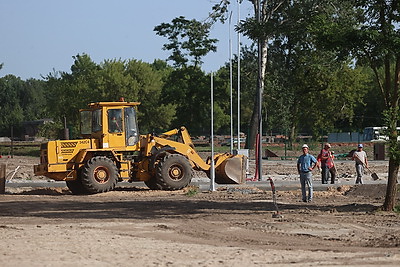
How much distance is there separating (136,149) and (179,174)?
1692 mm

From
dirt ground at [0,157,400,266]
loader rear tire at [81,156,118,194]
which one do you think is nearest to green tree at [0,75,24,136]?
loader rear tire at [81,156,118,194]

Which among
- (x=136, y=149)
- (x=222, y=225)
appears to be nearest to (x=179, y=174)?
(x=136, y=149)

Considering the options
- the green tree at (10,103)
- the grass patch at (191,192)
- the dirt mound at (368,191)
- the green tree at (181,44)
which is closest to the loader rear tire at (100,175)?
the grass patch at (191,192)

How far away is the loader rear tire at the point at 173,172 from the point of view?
27484mm

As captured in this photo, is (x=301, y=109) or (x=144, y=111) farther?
(x=144, y=111)

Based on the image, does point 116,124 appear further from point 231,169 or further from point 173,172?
point 231,169

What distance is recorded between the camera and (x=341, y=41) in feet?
64.0

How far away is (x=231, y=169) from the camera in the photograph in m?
29.5

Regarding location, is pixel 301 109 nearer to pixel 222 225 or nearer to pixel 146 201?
pixel 146 201

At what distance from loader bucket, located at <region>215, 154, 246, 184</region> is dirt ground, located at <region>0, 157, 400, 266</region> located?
137 centimetres

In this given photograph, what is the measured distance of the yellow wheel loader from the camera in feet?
88.8

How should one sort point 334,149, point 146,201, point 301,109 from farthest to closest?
point 301,109
point 334,149
point 146,201

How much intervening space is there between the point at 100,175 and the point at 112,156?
96 cm

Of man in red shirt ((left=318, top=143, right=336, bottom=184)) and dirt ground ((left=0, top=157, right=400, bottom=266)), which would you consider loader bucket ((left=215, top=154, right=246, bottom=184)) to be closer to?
dirt ground ((left=0, top=157, right=400, bottom=266))
